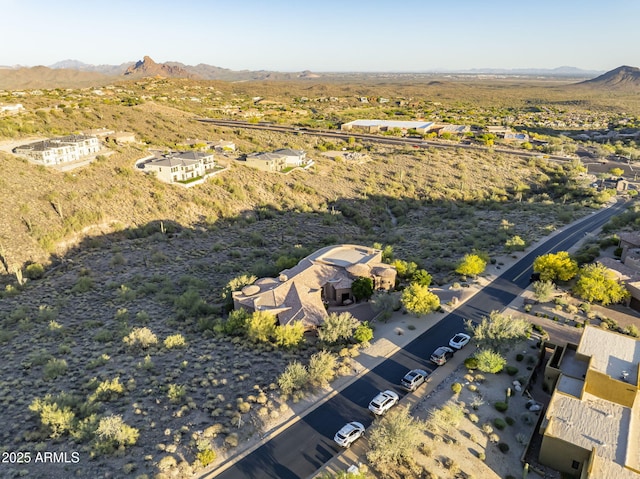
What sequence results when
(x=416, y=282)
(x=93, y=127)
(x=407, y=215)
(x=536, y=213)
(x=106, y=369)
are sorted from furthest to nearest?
(x=93, y=127)
(x=407, y=215)
(x=536, y=213)
(x=416, y=282)
(x=106, y=369)

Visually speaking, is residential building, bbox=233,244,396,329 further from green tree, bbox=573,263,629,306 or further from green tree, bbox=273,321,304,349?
green tree, bbox=573,263,629,306

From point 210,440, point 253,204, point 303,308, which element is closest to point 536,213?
point 253,204

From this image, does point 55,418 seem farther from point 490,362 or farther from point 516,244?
point 516,244

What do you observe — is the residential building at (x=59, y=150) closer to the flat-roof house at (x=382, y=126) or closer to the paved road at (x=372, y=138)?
the paved road at (x=372, y=138)

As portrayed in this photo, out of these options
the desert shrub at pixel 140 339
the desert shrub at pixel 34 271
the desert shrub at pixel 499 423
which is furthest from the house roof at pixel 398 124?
the desert shrub at pixel 499 423

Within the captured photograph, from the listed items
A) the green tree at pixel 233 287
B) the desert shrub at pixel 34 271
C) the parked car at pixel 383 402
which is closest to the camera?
the parked car at pixel 383 402

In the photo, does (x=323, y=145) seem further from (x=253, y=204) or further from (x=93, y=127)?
(x=93, y=127)
